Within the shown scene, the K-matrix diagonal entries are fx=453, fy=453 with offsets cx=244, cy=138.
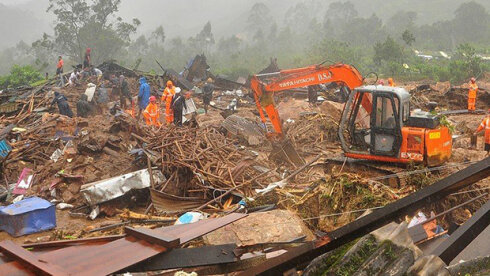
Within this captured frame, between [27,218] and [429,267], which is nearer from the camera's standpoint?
[429,267]

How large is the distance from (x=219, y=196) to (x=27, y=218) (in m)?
3.38

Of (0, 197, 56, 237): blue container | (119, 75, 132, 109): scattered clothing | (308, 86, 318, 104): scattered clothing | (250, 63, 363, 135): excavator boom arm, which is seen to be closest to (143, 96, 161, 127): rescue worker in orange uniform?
(250, 63, 363, 135): excavator boom arm

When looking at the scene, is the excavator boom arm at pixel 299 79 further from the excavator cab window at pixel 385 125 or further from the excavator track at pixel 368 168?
the excavator cab window at pixel 385 125

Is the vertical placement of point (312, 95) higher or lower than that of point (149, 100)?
lower

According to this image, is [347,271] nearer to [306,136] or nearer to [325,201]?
[325,201]

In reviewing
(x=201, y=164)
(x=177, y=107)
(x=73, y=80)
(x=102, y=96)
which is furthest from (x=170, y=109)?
(x=73, y=80)

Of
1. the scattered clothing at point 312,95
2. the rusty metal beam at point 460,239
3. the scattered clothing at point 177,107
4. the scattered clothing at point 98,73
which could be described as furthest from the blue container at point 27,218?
the scattered clothing at point 98,73

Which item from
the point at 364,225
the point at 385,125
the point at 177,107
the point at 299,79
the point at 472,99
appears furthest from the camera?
the point at 472,99

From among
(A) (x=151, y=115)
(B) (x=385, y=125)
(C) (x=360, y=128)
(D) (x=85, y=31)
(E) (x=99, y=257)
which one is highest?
(D) (x=85, y=31)

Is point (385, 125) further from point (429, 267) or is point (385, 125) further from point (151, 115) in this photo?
point (151, 115)

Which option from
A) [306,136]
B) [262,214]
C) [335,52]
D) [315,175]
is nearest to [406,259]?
[262,214]

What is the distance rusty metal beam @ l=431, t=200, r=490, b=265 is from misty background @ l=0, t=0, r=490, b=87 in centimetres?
2749

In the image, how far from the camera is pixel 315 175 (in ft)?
31.1

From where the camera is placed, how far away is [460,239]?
2.45 meters
